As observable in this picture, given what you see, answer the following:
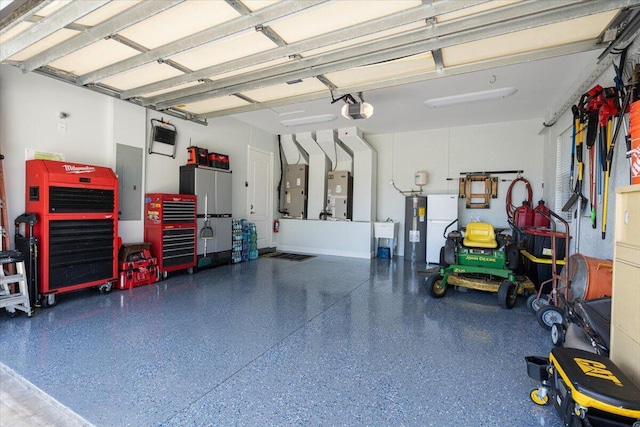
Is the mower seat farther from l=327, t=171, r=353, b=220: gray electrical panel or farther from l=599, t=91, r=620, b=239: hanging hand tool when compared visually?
l=327, t=171, r=353, b=220: gray electrical panel

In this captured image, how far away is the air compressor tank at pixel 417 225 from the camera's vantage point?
21.6 feet

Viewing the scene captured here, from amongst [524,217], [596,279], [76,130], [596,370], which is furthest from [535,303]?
[76,130]

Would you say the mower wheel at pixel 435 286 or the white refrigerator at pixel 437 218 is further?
the white refrigerator at pixel 437 218

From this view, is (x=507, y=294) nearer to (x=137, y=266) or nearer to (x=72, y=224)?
(x=137, y=266)

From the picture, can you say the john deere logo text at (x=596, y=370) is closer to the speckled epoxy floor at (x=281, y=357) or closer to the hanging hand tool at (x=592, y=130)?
the speckled epoxy floor at (x=281, y=357)

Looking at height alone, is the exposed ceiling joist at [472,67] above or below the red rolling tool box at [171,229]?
above

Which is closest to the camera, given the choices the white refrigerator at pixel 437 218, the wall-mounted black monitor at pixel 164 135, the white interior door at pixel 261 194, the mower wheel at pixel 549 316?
Answer: the mower wheel at pixel 549 316

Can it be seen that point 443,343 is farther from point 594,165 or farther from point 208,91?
point 208,91

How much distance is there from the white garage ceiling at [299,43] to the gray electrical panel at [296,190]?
3.43 meters

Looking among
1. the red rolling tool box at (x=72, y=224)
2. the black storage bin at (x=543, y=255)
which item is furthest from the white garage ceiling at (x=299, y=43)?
the black storage bin at (x=543, y=255)

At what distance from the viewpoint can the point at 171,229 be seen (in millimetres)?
4754

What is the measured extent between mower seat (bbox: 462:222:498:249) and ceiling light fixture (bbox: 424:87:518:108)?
2009mm

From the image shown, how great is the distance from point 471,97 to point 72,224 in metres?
5.75

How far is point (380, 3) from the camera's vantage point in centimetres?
219
